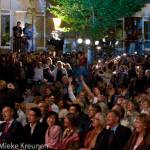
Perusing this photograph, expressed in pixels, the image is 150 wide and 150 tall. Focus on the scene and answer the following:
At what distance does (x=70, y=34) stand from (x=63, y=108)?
65.1 feet

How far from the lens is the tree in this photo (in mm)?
30719

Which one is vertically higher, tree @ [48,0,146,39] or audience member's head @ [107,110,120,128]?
tree @ [48,0,146,39]

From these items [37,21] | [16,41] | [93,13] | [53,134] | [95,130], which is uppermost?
[93,13]

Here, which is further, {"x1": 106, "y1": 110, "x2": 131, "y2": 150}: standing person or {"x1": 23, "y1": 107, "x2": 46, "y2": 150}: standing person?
{"x1": 23, "y1": 107, "x2": 46, "y2": 150}: standing person

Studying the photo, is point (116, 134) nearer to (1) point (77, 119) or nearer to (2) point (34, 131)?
(1) point (77, 119)

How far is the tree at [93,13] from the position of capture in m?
30.7

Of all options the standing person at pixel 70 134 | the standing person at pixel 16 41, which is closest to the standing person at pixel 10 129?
the standing person at pixel 70 134

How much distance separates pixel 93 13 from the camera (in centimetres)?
3095

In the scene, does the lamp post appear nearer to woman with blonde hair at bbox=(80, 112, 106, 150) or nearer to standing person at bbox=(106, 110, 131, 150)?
woman with blonde hair at bbox=(80, 112, 106, 150)

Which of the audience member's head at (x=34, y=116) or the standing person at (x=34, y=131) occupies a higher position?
the audience member's head at (x=34, y=116)

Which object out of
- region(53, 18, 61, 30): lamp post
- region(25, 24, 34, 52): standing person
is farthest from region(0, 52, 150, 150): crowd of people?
region(53, 18, 61, 30): lamp post

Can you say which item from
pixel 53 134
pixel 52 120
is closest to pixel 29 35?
pixel 52 120

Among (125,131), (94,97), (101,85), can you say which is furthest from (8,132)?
(101,85)

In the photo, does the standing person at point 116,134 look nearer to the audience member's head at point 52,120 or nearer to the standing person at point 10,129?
the audience member's head at point 52,120
